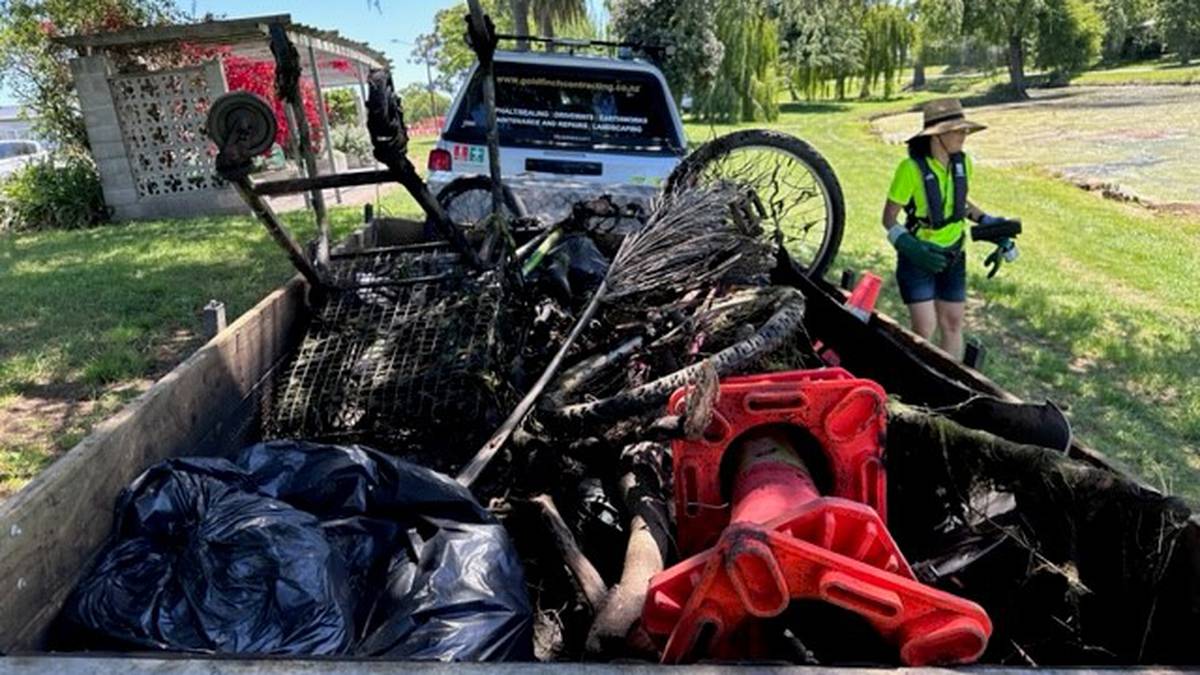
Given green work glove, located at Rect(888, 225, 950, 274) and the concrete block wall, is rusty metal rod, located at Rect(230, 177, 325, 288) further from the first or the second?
the concrete block wall

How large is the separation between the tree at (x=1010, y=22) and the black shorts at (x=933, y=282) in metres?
40.4

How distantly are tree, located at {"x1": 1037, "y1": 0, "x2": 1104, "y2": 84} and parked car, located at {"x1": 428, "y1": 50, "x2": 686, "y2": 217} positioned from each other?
45.7m

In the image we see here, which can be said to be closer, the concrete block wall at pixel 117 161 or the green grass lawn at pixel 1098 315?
the green grass lawn at pixel 1098 315

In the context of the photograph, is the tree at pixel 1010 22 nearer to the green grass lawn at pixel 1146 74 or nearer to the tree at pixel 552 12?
the green grass lawn at pixel 1146 74

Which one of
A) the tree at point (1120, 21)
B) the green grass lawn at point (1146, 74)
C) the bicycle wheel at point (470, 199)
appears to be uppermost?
the tree at point (1120, 21)

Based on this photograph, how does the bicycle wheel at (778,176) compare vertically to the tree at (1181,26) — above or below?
below

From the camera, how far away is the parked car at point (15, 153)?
1617 centimetres

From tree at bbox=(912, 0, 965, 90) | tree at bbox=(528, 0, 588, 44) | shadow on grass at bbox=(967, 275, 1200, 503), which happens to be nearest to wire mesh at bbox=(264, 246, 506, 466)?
shadow on grass at bbox=(967, 275, 1200, 503)

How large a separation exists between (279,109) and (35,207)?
12.8 ft

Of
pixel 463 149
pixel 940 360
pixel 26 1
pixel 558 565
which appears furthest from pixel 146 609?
pixel 26 1

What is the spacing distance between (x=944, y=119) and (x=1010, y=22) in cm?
4300

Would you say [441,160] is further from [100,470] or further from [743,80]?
[743,80]

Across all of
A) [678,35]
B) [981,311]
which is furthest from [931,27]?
[981,311]

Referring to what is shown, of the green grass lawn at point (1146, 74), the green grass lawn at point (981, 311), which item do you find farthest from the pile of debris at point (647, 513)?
the green grass lawn at point (1146, 74)
